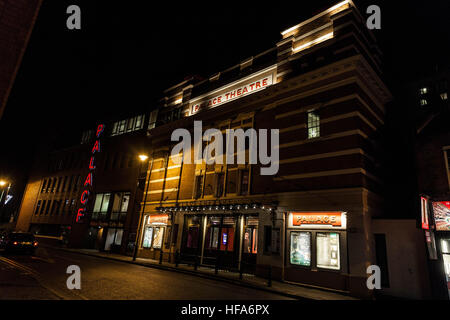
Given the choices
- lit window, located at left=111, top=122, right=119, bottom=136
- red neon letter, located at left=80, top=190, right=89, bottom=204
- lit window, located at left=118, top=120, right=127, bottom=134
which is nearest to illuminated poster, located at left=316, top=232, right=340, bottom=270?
lit window, located at left=118, top=120, right=127, bottom=134

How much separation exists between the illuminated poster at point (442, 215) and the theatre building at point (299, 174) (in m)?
2.60

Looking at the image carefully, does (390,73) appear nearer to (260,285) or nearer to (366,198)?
(366,198)

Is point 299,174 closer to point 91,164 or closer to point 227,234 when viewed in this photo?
point 227,234

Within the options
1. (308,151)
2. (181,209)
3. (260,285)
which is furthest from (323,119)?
(181,209)

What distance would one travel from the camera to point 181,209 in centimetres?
2130

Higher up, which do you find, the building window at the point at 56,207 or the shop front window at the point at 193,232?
the building window at the point at 56,207

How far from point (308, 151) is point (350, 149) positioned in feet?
7.96

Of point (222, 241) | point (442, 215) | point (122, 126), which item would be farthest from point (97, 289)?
point (122, 126)

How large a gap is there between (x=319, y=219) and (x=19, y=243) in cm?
2135

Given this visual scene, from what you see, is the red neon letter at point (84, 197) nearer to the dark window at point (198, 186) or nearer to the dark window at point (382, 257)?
the dark window at point (198, 186)

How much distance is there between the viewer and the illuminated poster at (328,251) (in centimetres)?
1313
